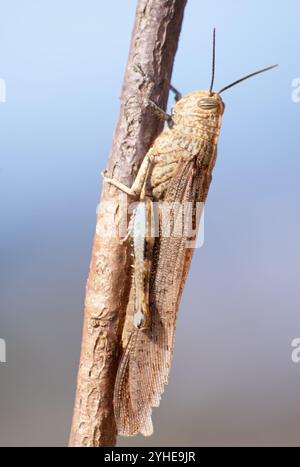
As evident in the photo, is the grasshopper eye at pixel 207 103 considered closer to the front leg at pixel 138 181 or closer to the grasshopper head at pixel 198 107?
the grasshopper head at pixel 198 107

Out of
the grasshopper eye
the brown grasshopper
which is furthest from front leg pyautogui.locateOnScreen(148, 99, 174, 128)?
the grasshopper eye

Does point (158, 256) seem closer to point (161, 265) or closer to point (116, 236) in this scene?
point (161, 265)

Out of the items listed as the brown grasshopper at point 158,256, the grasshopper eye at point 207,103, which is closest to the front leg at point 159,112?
the brown grasshopper at point 158,256

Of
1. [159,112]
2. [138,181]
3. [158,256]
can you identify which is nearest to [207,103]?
[159,112]

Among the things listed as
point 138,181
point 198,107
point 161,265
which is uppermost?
point 198,107

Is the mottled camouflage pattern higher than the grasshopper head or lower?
lower

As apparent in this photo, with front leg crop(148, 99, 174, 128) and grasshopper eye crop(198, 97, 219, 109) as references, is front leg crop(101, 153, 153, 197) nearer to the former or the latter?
front leg crop(148, 99, 174, 128)

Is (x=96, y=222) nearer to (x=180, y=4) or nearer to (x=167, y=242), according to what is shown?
(x=167, y=242)

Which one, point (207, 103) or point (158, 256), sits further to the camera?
point (158, 256)
